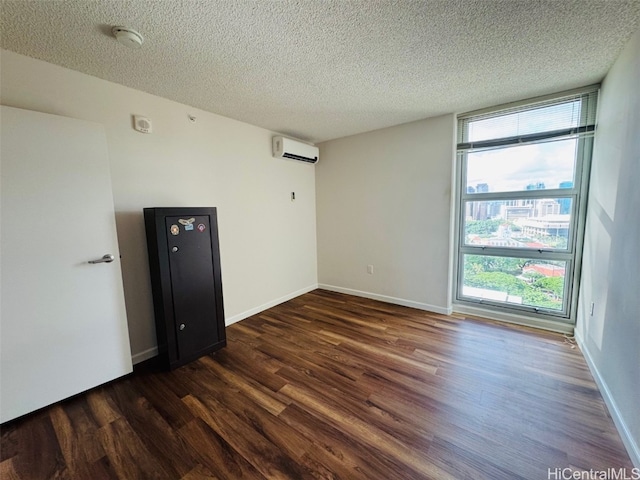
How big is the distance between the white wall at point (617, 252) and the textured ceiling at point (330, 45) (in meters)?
0.34

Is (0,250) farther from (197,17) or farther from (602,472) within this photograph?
(602,472)

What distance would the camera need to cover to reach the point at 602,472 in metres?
1.27

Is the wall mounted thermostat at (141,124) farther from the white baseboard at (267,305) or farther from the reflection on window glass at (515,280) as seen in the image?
the reflection on window glass at (515,280)

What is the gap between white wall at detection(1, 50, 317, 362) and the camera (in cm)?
191

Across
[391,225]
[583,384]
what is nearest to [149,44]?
[391,225]

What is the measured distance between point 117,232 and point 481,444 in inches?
116

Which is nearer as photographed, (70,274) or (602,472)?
(602,472)

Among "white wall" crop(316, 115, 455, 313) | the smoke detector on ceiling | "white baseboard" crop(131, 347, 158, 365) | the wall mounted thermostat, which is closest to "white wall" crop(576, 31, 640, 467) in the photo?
"white wall" crop(316, 115, 455, 313)


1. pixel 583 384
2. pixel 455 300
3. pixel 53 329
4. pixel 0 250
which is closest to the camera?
pixel 0 250

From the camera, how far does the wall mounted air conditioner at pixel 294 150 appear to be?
3.40 m

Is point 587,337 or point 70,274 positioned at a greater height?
point 70,274

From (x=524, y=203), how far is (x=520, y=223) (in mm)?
217

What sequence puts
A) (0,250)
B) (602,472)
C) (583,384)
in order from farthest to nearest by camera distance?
(583,384) < (0,250) < (602,472)

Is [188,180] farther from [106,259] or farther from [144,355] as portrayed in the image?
[144,355]
